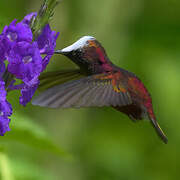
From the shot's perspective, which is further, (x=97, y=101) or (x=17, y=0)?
(x=17, y=0)

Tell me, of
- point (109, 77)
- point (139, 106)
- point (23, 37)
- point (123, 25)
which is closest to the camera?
point (23, 37)

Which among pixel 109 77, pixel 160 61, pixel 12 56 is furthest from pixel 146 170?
pixel 12 56

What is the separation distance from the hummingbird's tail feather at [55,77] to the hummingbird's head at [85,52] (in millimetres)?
104

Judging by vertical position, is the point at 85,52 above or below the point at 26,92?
above

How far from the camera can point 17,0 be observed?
387cm

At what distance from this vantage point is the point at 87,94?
192cm

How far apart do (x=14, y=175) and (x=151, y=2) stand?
2121 mm

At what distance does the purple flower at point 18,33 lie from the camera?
164 centimetres

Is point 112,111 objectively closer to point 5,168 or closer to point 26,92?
point 5,168

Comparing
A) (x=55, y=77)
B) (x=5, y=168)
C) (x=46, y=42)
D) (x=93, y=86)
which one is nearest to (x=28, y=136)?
(x=5, y=168)

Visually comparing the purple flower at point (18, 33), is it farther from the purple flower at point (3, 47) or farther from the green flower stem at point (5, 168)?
the green flower stem at point (5, 168)

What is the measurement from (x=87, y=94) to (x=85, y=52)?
27cm

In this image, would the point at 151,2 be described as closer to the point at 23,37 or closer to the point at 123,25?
the point at 123,25

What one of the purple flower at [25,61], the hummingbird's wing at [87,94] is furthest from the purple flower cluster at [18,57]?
the hummingbird's wing at [87,94]
